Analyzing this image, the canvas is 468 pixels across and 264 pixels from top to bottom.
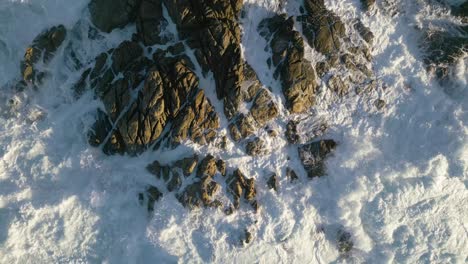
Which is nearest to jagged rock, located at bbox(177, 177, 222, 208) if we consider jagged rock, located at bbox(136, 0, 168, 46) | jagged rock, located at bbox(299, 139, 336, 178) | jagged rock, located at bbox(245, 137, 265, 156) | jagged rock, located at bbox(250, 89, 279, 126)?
jagged rock, located at bbox(245, 137, 265, 156)

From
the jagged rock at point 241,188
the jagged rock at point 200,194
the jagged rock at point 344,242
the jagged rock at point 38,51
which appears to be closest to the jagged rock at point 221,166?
the jagged rock at point 241,188

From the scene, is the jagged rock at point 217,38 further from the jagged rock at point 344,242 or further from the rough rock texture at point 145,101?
the jagged rock at point 344,242

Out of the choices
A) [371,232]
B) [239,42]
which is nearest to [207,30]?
[239,42]

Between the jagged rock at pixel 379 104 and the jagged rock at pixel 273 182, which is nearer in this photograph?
the jagged rock at pixel 273 182

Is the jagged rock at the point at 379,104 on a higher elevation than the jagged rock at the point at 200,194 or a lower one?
higher

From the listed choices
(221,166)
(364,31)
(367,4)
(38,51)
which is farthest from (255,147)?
(38,51)

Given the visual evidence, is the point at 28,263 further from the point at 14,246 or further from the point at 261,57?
the point at 261,57

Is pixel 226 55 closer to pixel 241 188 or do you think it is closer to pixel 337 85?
pixel 337 85
